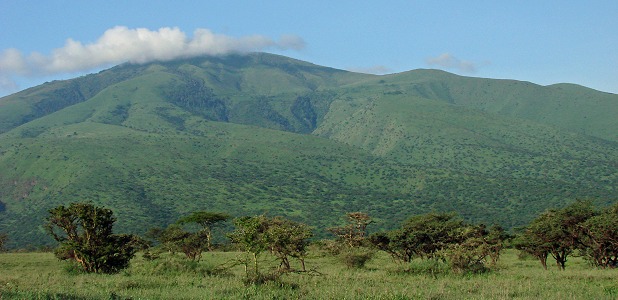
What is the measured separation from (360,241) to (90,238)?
25.3 meters

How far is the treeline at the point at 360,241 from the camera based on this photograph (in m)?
23.8

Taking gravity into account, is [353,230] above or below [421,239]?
below

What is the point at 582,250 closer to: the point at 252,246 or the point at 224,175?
the point at 252,246

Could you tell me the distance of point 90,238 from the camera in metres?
24.2

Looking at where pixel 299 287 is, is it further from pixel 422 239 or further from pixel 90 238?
pixel 422 239

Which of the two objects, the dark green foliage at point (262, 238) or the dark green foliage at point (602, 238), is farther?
the dark green foliage at point (602, 238)

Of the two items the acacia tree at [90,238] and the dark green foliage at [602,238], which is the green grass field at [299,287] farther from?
the dark green foliage at [602,238]

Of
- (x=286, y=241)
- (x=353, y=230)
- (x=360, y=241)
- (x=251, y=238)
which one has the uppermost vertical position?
(x=251, y=238)

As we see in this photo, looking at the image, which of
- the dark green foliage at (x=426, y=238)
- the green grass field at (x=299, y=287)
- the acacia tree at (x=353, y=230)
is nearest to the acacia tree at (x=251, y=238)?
the green grass field at (x=299, y=287)

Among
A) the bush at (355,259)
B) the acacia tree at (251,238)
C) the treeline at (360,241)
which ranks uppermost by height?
the acacia tree at (251,238)


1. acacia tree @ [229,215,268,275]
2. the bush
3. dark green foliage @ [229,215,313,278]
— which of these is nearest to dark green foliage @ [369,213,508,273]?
the bush

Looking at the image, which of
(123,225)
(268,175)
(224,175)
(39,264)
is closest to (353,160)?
(268,175)

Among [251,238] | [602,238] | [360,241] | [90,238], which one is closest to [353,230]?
[360,241]

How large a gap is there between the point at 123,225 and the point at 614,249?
92051mm
